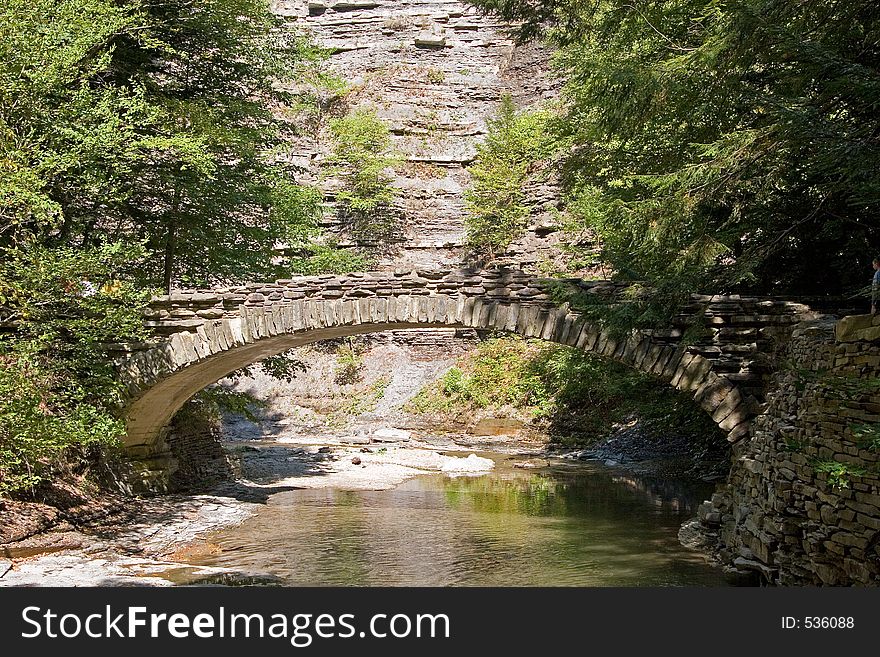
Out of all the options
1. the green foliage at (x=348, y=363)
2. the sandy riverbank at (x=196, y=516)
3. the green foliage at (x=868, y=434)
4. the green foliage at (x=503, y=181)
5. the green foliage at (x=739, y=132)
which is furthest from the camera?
the green foliage at (x=503, y=181)

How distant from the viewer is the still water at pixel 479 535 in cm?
996

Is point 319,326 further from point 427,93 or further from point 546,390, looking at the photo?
point 427,93

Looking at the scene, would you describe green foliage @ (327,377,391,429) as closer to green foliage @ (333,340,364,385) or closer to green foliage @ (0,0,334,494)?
green foliage @ (333,340,364,385)

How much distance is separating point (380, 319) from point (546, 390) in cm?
1290

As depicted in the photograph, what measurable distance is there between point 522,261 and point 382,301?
17.2 meters

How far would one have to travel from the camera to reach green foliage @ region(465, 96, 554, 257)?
30297 millimetres

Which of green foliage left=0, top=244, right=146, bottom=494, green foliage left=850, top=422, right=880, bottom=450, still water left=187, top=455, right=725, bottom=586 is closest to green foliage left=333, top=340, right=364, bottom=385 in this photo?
still water left=187, top=455, right=725, bottom=586

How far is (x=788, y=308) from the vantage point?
452 inches

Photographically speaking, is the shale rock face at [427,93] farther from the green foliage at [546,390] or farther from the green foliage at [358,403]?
the green foliage at [358,403]

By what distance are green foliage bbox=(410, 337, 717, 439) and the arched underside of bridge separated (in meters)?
4.59

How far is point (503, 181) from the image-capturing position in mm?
30297

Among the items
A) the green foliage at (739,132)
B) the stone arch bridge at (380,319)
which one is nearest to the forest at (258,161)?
the green foliage at (739,132)

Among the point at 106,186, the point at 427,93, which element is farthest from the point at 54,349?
the point at 427,93

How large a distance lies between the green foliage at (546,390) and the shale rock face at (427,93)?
4317 mm
